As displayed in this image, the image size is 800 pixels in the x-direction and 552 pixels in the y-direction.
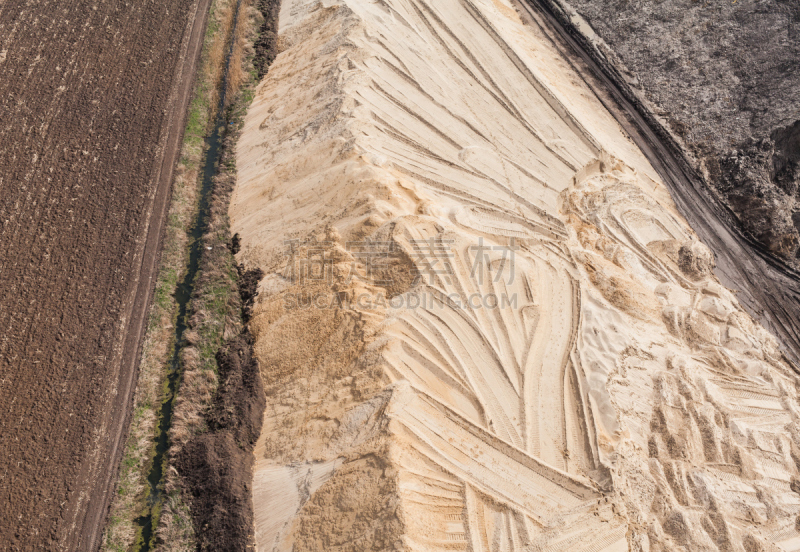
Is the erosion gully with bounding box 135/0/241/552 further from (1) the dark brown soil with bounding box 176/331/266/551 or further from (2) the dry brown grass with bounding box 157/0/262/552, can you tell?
(1) the dark brown soil with bounding box 176/331/266/551

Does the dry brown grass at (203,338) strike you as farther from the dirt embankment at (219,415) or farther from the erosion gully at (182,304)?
the erosion gully at (182,304)

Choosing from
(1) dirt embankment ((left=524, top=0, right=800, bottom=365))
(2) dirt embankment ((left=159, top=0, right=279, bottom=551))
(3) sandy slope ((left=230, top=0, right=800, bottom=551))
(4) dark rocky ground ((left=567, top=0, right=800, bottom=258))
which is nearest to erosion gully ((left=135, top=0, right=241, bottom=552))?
(2) dirt embankment ((left=159, top=0, right=279, bottom=551))

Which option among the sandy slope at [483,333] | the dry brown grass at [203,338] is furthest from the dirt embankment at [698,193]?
the dry brown grass at [203,338]

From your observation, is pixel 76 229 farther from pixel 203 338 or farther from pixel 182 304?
pixel 203 338

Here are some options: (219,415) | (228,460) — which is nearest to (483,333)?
(228,460)

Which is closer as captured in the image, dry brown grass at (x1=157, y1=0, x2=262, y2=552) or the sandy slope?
the sandy slope

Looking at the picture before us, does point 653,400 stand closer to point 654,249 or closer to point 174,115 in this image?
point 654,249

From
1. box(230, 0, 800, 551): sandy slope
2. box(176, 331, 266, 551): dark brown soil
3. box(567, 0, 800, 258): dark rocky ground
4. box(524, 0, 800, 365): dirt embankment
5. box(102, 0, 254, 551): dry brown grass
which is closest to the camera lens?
box(230, 0, 800, 551): sandy slope

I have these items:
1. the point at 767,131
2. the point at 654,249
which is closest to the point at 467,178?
the point at 654,249
